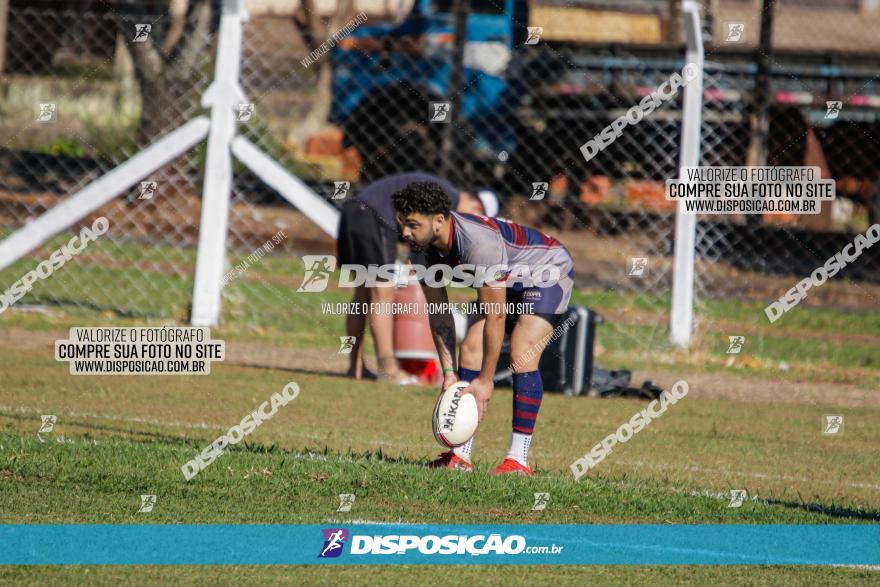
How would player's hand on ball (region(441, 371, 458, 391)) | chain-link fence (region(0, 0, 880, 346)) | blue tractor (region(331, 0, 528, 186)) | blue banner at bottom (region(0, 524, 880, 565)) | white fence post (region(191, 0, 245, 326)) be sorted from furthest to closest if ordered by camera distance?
blue tractor (region(331, 0, 528, 186))
chain-link fence (region(0, 0, 880, 346))
white fence post (region(191, 0, 245, 326))
player's hand on ball (region(441, 371, 458, 391))
blue banner at bottom (region(0, 524, 880, 565))

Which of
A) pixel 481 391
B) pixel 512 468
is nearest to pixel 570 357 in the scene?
pixel 512 468

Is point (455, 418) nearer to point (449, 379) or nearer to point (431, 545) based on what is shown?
point (449, 379)

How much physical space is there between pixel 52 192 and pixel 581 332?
767 centimetres

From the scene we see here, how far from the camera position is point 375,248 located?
1163 cm

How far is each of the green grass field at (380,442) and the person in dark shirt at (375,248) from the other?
38 centimetres

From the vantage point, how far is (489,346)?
7238 mm

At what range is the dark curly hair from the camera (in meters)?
7.01

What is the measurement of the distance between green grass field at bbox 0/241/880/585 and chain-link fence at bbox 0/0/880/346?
0.59m

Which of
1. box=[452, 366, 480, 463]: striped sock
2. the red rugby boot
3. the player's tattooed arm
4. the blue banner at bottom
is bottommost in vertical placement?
the blue banner at bottom

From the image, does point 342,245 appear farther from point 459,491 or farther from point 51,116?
point 459,491

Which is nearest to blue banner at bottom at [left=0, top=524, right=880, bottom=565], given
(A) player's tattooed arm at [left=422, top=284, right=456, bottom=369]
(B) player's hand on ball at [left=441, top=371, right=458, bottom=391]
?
(B) player's hand on ball at [left=441, top=371, right=458, bottom=391]

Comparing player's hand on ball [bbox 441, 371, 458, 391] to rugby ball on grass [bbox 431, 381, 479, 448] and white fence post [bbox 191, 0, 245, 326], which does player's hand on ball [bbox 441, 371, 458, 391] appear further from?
white fence post [bbox 191, 0, 245, 326]

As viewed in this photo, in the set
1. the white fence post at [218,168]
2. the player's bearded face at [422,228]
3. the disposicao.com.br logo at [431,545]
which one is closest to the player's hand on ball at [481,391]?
the player's bearded face at [422,228]

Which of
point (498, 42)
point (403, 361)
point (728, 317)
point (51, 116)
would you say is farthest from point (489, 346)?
point (498, 42)
